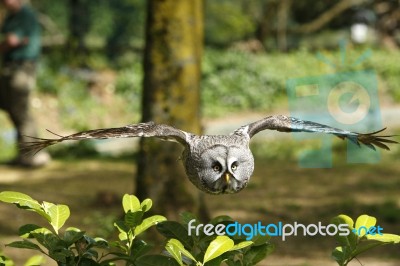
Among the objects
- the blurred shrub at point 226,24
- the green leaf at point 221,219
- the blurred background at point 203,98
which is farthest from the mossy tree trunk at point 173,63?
the blurred shrub at point 226,24

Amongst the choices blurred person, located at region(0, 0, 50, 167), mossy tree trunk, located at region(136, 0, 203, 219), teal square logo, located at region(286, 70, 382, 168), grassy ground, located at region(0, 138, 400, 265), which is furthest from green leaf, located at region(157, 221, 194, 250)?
blurred person, located at region(0, 0, 50, 167)

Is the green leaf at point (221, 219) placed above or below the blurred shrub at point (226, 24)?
below

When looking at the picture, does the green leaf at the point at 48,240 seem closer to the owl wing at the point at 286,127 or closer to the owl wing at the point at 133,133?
the owl wing at the point at 133,133

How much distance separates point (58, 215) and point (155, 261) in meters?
0.32

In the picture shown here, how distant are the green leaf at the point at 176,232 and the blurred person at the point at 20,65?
7.04m

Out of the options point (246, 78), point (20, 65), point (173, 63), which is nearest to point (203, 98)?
point (246, 78)

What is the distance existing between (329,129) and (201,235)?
19.8 inches

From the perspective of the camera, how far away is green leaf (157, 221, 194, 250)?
199cm

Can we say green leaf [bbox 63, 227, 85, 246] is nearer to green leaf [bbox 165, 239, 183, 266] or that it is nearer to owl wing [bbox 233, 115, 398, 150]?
green leaf [bbox 165, 239, 183, 266]

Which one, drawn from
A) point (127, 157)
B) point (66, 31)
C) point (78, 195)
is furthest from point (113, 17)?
point (78, 195)

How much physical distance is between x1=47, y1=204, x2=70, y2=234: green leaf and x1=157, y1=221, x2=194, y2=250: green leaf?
268 mm

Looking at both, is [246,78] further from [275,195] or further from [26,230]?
[26,230]

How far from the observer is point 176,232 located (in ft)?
6.55

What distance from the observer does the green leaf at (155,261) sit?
1.85 metres
